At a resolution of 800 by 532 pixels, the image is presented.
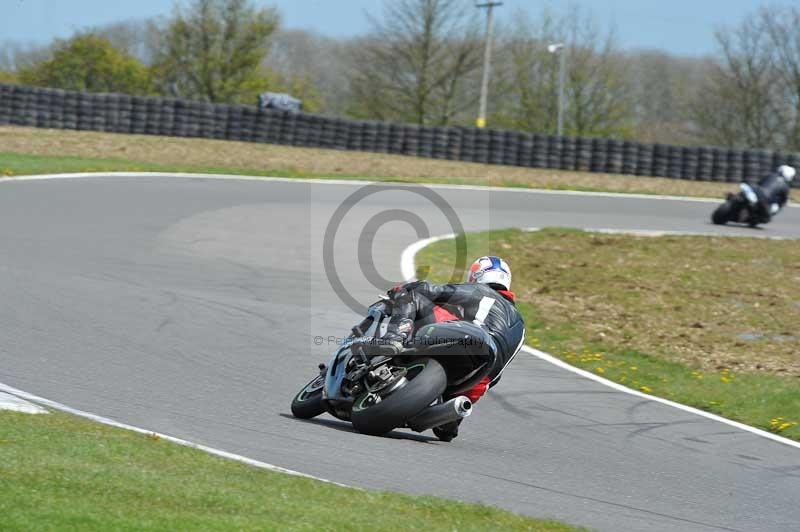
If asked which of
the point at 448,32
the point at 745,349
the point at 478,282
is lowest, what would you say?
the point at 745,349

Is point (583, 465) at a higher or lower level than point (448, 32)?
lower

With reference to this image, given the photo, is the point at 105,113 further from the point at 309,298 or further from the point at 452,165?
the point at 309,298

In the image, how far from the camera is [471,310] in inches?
292

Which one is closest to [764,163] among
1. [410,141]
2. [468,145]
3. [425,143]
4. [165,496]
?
[468,145]

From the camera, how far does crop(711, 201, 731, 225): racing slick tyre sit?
2177 cm

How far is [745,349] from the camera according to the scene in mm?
12281

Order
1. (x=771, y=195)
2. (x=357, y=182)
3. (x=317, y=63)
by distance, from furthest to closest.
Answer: (x=317, y=63) < (x=357, y=182) < (x=771, y=195)

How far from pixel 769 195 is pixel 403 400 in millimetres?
16442

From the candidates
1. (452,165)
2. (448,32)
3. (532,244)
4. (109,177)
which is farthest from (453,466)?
(448,32)

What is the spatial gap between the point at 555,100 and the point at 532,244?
39629 mm

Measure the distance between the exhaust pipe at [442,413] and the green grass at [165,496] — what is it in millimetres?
1468

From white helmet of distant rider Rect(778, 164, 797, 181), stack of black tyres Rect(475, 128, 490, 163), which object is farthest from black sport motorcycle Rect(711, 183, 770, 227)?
stack of black tyres Rect(475, 128, 490, 163)

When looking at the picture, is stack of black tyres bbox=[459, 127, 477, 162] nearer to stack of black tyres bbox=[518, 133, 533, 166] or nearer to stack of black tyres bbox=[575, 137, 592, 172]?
stack of black tyres bbox=[518, 133, 533, 166]

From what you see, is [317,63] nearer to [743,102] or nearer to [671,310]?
[743,102]
